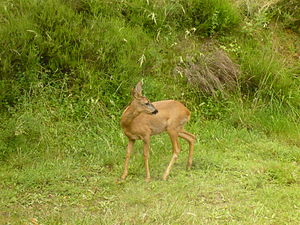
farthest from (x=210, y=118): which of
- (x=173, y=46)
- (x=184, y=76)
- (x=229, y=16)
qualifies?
(x=229, y=16)

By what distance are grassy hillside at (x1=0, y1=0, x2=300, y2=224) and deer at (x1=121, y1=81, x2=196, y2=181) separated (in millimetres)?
308

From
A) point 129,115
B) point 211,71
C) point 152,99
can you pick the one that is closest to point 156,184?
point 129,115

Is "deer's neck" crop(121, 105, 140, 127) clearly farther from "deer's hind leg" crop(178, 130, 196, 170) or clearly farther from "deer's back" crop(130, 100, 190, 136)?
"deer's hind leg" crop(178, 130, 196, 170)

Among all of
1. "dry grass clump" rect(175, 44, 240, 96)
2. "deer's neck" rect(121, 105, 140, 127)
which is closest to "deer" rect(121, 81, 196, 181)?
"deer's neck" rect(121, 105, 140, 127)

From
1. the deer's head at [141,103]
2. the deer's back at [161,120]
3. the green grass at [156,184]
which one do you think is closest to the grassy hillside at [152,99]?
the green grass at [156,184]

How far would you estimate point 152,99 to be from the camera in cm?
916

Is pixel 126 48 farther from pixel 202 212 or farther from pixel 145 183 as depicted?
pixel 202 212

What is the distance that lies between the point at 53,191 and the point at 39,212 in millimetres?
579

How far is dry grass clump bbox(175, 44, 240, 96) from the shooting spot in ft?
31.1

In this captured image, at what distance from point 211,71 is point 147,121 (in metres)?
2.77

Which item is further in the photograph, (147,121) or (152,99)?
(152,99)

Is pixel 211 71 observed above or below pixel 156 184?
above

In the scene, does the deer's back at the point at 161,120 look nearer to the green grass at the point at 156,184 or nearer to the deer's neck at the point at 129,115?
the deer's neck at the point at 129,115

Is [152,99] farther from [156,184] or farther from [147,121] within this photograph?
[156,184]
